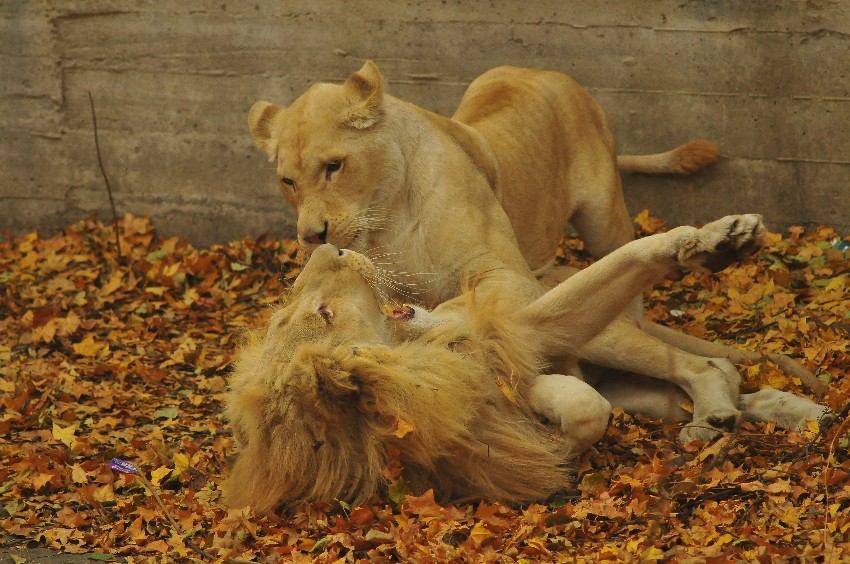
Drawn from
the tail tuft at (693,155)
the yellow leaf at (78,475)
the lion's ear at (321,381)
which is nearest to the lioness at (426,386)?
the lion's ear at (321,381)

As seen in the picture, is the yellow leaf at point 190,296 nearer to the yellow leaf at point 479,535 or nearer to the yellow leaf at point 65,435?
Answer: the yellow leaf at point 65,435

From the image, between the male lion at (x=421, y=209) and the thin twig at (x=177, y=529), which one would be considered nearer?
the thin twig at (x=177, y=529)

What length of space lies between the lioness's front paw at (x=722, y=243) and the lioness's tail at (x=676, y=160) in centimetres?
285

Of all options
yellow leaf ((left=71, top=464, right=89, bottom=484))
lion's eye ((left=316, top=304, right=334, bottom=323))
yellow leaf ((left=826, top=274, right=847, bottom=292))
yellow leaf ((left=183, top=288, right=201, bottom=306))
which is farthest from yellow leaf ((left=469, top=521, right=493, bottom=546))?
yellow leaf ((left=183, top=288, right=201, bottom=306))

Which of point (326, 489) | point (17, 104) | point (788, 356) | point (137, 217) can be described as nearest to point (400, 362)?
point (326, 489)

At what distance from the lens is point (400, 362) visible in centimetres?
364

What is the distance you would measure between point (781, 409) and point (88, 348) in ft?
11.7

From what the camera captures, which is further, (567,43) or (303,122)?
(567,43)

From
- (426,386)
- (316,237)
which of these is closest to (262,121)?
(316,237)

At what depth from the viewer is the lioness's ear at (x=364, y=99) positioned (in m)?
4.71

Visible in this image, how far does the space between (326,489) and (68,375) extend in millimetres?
2482

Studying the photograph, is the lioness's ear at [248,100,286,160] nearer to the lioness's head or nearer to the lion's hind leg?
the lioness's head

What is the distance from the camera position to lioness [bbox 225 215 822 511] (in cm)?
357

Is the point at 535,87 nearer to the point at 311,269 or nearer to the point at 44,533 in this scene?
the point at 311,269
